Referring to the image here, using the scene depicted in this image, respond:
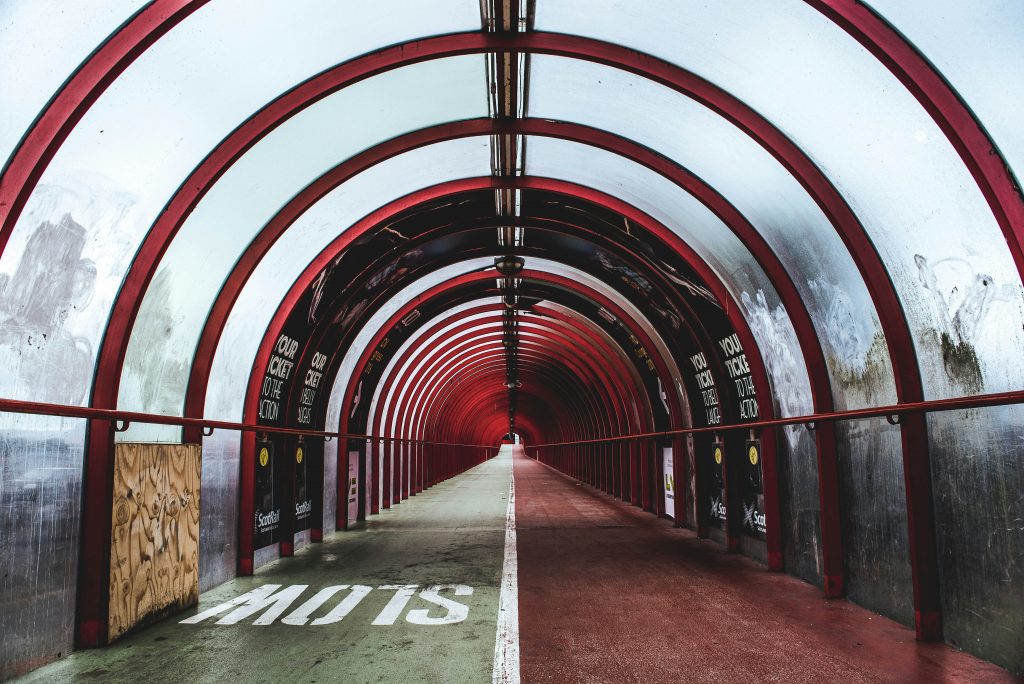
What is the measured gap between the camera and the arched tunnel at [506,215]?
16.9ft

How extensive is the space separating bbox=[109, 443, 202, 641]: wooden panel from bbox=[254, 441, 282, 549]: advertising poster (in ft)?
7.45

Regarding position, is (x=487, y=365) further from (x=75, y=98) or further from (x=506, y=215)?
(x=75, y=98)

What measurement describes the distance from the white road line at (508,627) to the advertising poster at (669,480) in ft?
17.3

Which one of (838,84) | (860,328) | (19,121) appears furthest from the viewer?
(860,328)

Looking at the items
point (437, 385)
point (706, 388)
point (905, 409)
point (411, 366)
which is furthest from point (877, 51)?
point (437, 385)

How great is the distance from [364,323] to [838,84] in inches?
393

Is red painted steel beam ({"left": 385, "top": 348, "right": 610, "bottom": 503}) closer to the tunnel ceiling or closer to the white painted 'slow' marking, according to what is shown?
the tunnel ceiling

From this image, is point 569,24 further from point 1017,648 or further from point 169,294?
point 1017,648

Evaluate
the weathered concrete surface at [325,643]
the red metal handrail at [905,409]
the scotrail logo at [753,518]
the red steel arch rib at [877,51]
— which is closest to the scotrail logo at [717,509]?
the scotrail logo at [753,518]

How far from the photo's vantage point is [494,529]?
45.9ft

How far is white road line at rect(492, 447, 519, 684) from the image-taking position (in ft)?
17.3

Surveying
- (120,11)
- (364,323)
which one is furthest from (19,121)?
(364,323)

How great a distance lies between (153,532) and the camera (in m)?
6.88

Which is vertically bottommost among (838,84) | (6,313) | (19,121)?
(6,313)
